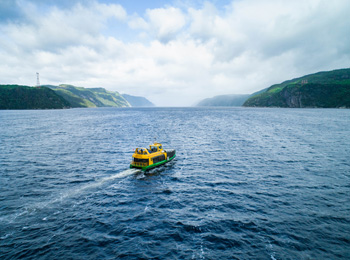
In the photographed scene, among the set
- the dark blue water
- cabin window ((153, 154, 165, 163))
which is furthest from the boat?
the dark blue water

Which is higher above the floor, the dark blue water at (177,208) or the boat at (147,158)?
the boat at (147,158)

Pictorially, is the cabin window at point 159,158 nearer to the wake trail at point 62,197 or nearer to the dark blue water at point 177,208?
the dark blue water at point 177,208

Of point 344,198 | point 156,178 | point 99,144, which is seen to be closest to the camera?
point 344,198

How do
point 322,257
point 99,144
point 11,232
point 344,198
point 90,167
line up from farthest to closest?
point 99,144, point 90,167, point 344,198, point 11,232, point 322,257

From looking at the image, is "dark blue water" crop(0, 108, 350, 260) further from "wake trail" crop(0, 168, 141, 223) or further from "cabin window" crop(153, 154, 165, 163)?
"cabin window" crop(153, 154, 165, 163)

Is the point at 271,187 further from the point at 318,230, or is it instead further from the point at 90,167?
the point at 90,167

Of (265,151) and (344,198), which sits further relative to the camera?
(265,151)

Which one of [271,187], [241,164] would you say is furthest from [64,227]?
[241,164]

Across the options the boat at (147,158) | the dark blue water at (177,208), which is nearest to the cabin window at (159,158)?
the boat at (147,158)

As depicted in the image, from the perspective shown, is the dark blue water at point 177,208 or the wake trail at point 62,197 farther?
the wake trail at point 62,197

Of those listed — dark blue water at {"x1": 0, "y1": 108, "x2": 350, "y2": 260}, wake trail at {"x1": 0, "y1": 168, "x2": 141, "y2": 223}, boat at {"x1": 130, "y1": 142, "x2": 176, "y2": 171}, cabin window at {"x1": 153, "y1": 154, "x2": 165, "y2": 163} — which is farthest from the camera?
A: cabin window at {"x1": 153, "y1": 154, "x2": 165, "y2": 163}

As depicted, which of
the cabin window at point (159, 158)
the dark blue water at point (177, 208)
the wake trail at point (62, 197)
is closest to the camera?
the dark blue water at point (177, 208)
